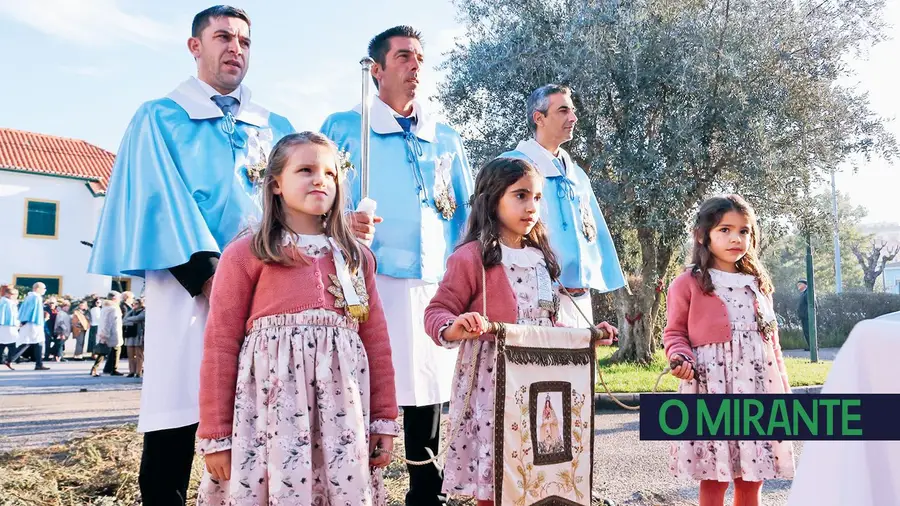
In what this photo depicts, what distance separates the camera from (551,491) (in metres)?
2.69

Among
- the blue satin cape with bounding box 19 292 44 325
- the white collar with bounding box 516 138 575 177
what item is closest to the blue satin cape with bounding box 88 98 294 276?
the white collar with bounding box 516 138 575 177

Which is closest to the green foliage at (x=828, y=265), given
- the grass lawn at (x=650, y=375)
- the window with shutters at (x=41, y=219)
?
the grass lawn at (x=650, y=375)

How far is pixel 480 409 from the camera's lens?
2785 millimetres

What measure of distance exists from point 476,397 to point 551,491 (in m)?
0.44

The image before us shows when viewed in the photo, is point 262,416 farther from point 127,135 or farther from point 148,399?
point 127,135

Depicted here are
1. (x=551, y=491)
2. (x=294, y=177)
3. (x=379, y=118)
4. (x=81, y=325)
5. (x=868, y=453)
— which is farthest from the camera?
(x=81, y=325)

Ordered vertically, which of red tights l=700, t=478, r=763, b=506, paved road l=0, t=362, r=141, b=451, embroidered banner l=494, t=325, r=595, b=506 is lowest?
paved road l=0, t=362, r=141, b=451

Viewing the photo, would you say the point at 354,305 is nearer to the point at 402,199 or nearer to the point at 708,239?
the point at 402,199

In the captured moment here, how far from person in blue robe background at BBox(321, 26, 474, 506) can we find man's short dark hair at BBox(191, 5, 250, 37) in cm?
69

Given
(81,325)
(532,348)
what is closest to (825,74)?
(532,348)

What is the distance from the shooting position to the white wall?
2864 centimetres

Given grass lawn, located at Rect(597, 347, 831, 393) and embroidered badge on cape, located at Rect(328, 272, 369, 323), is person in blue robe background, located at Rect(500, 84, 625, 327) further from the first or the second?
grass lawn, located at Rect(597, 347, 831, 393)

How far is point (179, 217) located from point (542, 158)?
6.36 feet

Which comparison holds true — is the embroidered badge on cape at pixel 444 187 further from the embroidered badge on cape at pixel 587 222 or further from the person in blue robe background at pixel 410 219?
the embroidered badge on cape at pixel 587 222
